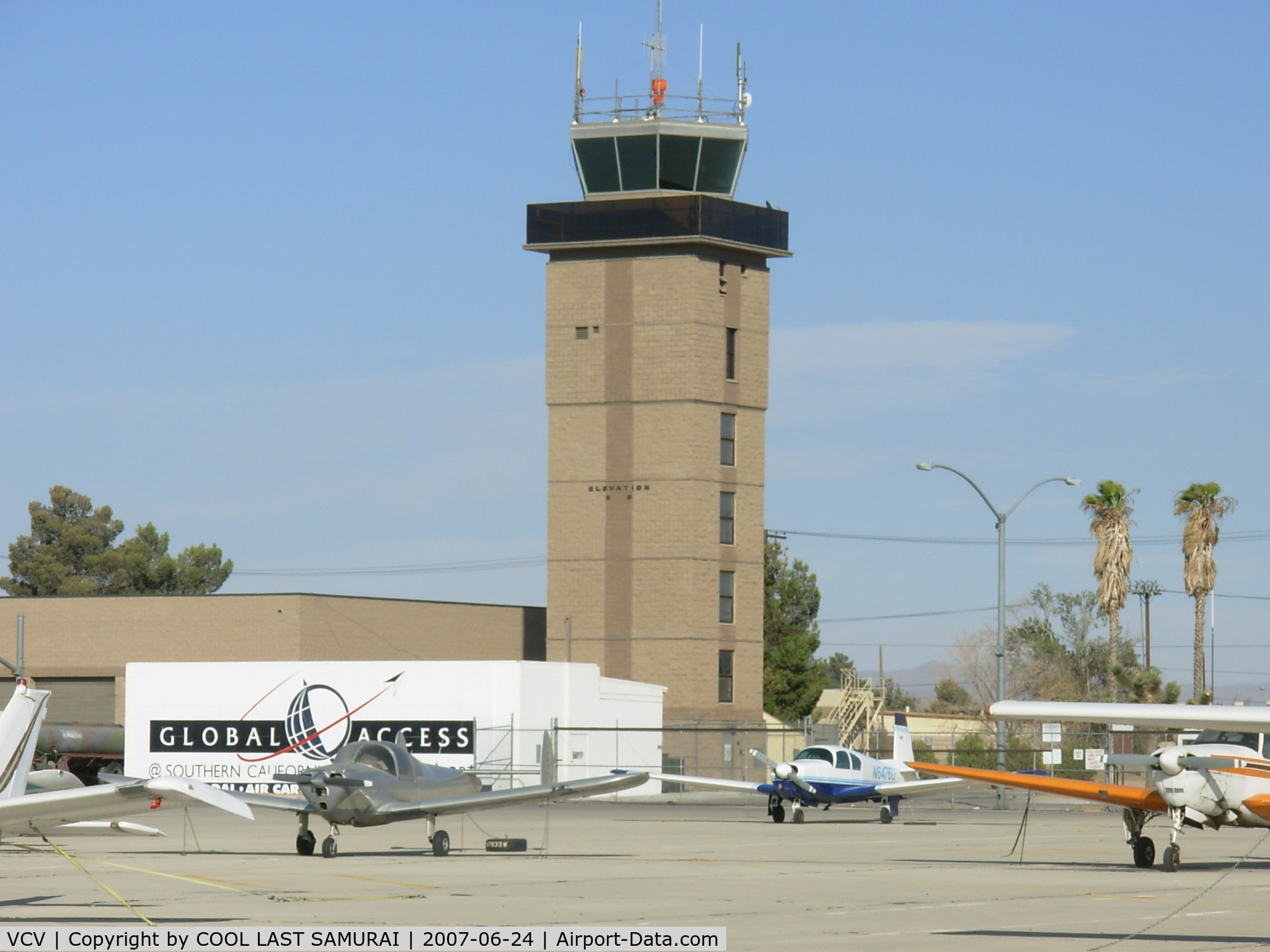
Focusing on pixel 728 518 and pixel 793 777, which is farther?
pixel 728 518

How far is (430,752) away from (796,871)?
31034 mm

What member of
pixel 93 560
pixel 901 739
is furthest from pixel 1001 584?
pixel 93 560

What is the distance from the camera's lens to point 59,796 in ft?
49.6

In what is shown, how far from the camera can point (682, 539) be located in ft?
213

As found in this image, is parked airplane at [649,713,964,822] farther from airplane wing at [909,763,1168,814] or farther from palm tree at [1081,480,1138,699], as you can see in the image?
palm tree at [1081,480,1138,699]

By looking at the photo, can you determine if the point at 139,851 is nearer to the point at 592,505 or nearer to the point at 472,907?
the point at 472,907

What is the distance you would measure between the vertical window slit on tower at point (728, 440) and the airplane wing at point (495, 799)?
40.3 m

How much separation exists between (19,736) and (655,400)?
159 feet

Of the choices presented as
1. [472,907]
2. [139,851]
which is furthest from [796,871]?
[139,851]

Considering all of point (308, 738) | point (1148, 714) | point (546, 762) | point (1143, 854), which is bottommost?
point (308, 738)

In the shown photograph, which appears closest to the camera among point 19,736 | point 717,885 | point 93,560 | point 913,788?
point 19,736

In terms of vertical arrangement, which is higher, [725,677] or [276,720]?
[725,677]

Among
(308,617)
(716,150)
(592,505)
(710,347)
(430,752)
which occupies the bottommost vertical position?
(430,752)

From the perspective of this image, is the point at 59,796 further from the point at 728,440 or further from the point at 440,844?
the point at 728,440
